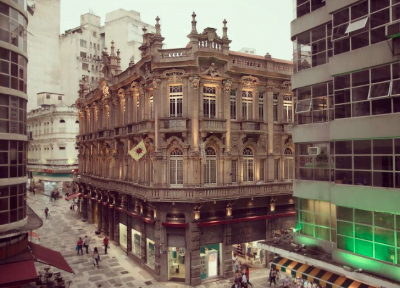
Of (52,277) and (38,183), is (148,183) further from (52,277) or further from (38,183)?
(38,183)

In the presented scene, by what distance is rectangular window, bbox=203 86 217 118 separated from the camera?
92.5 ft

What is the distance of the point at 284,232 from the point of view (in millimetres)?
31672

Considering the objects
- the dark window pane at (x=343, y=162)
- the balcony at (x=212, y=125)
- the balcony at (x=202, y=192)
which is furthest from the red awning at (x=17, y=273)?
the dark window pane at (x=343, y=162)

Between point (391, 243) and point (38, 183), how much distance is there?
74980 mm

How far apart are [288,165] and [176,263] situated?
14.4m

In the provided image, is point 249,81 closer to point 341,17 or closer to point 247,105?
point 247,105

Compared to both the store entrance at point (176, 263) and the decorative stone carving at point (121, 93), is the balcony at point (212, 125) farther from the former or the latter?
the decorative stone carving at point (121, 93)

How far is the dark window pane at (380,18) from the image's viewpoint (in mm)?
15444

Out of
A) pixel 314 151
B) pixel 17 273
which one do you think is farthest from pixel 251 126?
pixel 17 273

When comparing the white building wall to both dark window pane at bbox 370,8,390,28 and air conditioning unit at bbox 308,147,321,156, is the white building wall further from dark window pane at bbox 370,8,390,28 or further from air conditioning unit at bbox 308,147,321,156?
dark window pane at bbox 370,8,390,28

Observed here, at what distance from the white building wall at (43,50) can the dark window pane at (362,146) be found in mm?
74928

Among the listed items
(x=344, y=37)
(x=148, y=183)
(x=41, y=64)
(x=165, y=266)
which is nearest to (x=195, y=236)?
(x=165, y=266)

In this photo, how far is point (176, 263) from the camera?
26.8m

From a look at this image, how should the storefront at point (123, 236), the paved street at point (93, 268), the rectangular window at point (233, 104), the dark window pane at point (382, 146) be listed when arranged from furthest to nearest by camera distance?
the storefront at point (123, 236), the rectangular window at point (233, 104), the paved street at point (93, 268), the dark window pane at point (382, 146)
